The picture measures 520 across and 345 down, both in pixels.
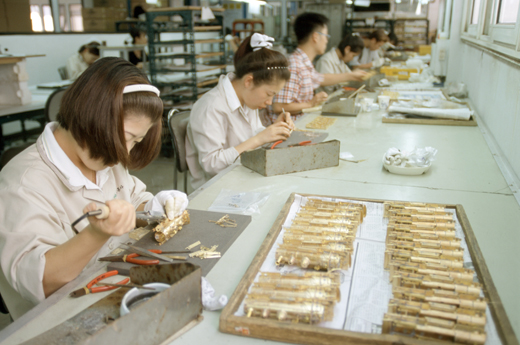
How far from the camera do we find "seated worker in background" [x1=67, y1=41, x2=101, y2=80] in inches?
222

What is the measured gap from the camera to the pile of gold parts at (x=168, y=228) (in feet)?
3.90

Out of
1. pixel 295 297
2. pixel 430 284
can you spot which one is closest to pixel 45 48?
pixel 295 297

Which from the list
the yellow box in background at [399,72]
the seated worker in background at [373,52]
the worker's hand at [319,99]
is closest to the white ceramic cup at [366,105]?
the worker's hand at [319,99]

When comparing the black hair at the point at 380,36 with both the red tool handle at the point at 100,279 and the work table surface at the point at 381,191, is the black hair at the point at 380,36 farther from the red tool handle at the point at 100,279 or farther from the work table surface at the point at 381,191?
the red tool handle at the point at 100,279

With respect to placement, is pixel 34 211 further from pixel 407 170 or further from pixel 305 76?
pixel 305 76

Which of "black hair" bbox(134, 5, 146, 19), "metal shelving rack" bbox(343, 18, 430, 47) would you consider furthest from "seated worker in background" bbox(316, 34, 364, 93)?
"metal shelving rack" bbox(343, 18, 430, 47)

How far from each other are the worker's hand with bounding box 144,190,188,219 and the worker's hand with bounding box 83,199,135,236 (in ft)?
0.89

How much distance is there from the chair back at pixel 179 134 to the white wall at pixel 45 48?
427 cm

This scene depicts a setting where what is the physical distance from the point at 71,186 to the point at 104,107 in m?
0.28

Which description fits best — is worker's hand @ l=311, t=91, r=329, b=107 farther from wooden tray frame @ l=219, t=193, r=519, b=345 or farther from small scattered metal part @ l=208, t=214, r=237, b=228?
wooden tray frame @ l=219, t=193, r=519, b=345

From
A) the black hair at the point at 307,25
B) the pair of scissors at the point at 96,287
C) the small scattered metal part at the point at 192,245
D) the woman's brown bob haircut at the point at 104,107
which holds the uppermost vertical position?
the black hair at the point at 307,25

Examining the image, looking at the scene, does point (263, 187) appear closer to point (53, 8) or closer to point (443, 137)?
point (443, 137)

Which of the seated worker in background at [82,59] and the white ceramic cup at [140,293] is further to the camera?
the seated worker in background at [82,59]


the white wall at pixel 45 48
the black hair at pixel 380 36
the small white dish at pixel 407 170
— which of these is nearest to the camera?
the small white dish at pixel 407 170
